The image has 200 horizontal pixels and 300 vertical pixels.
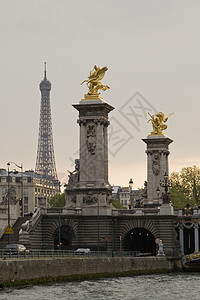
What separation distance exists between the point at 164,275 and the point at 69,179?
85.5 feet

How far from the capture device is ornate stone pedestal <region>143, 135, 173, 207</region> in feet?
490

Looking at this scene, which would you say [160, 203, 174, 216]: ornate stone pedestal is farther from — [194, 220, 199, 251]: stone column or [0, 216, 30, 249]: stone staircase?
[0, 216, 30, 249]: stone staircase

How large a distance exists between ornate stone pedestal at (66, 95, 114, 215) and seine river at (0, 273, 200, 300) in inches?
976

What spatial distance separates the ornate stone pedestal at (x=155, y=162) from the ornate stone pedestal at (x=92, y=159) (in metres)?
34.5

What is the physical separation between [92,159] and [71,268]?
114ft

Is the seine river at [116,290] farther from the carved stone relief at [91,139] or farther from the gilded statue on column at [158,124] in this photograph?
the gilded statue on column at [158,124]

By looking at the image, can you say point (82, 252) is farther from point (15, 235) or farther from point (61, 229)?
point (61, 229)

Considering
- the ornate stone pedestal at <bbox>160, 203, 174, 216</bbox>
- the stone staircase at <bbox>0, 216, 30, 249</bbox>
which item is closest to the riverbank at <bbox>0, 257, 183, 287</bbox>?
the ornate stone pedestal at <bbox>160, 203, 174, 216</bbox>

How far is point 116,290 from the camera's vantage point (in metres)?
75.2

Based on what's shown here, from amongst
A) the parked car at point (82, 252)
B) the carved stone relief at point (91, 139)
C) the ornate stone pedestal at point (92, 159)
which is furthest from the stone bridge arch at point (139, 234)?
the parked car at point (82, 252)

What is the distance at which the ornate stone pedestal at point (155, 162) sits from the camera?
149250mm

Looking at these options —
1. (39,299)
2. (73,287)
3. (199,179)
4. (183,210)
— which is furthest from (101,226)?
(199,179)

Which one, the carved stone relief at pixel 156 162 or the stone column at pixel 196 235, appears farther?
the carved stone relief at pixel 156 162

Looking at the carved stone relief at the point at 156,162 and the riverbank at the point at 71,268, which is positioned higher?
the carved stone relief at the point at 156,162
